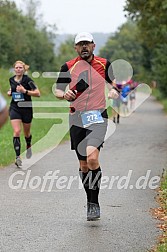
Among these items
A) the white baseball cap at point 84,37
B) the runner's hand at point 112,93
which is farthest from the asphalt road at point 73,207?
the white baseball cap at point 84,37

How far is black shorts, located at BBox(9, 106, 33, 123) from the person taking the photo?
13750 mm

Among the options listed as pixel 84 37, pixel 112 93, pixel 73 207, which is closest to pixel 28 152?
pixel 73 207

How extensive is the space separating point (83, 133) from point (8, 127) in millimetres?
16462

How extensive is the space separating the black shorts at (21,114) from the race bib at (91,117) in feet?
17.7

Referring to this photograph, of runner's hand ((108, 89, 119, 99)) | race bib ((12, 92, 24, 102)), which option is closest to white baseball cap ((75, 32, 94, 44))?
runner's hand ((108, 89, 119, 99))

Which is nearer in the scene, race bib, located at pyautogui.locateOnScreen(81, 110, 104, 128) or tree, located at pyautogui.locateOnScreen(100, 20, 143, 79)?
race bib, located at pyautogui.locateOnScreen(81, 110, 104, 128)

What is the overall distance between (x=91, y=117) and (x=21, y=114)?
18.2ft

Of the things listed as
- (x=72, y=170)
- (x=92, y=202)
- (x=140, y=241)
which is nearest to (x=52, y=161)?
(x=72, y=170)

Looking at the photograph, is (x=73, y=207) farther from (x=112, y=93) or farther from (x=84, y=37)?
(x=84, y=37)

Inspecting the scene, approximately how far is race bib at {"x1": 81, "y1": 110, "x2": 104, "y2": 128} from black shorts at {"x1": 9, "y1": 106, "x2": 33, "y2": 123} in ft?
17.7

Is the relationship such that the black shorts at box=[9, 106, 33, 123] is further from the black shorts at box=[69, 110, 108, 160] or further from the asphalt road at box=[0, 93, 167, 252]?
the black shorts at box=[69, 110, 108, 160]

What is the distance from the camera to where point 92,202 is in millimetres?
8594

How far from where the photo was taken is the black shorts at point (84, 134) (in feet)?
27.8

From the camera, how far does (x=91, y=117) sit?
8.45m
